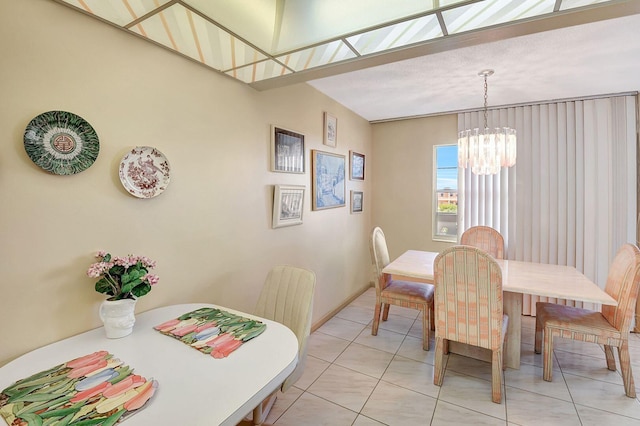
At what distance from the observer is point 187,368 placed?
3.37 ft

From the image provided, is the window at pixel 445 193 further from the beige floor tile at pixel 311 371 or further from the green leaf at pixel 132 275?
the green leaf at pixel 132 275

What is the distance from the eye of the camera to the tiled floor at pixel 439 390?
1.76 metres

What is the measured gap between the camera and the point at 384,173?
4.15 m

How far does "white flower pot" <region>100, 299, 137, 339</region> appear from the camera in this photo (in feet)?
3.99

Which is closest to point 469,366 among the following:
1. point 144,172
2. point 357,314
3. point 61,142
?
point 357,314

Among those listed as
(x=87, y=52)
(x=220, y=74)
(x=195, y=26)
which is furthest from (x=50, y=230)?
(x=220, y=74)

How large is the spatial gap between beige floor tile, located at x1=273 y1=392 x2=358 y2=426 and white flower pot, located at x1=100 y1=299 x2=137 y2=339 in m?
1.09

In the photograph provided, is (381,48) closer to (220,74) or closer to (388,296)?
(220,74)

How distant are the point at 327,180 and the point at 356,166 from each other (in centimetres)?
85

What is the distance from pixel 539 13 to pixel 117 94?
196 cm

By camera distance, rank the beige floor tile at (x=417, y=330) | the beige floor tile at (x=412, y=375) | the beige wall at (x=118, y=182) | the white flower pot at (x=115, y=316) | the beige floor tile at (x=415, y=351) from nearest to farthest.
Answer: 1. the beige wall at (x=118, y=182)
2. the white flower pot at (x=115, y=316)
3. the beige floor tile at (x=412, y=375)
4. the beige floor tile at (x=415, y=351)
5. the beige floor tile at (x=417, y=330)

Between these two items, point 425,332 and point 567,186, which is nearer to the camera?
point 425,332

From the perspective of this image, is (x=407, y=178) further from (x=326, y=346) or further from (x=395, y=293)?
(x=326, y=346)

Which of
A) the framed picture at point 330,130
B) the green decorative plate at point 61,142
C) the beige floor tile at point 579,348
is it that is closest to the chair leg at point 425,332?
the beige floor tile at point 579,348
